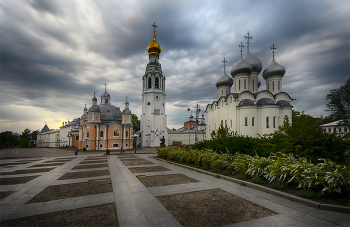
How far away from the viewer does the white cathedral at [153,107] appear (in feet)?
152

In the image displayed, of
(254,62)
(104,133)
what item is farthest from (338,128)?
(104,133)

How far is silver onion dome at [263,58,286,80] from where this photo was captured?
3177 centimetres

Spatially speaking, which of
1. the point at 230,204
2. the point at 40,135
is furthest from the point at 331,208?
the point at 40,135

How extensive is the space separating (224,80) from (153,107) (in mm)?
19124

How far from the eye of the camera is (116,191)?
21.5 feet

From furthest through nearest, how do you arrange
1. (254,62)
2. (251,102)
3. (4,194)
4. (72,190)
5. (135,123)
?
(135,123), (254,62), (251,102), (72,190), (4,194)

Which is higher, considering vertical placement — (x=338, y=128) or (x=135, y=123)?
Result: (x=135, y=123)

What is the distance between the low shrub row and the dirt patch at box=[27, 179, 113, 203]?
554 centimetres

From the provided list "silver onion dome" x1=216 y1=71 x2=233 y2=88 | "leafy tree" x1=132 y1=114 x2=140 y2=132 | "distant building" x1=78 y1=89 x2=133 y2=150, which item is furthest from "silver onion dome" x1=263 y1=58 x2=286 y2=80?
"leafy tree" x1=132 y1=114 x2=140 y2=132

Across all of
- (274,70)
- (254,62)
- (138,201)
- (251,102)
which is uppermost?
(254,62)

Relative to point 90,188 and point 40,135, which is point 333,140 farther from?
point 40,135

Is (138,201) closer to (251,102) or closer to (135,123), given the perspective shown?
(251,102)

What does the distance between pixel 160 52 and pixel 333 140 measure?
154 feet

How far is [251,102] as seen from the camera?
2883cm
